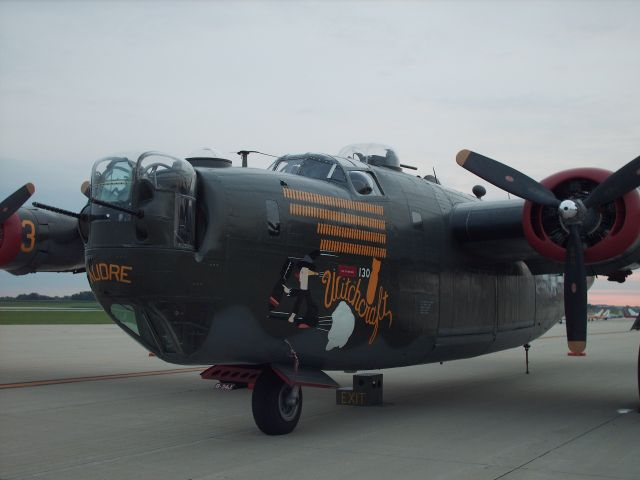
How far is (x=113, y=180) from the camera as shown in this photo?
28.0 feet

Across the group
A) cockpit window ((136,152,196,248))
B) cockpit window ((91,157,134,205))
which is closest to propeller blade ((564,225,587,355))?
cockpit window ((136,152,196,248))

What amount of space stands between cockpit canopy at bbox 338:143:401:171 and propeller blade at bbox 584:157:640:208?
146 inches

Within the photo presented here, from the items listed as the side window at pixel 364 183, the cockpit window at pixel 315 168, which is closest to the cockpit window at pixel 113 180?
the cockpit window at pixel 315 168

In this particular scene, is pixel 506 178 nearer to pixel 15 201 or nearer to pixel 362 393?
pixel 362 393

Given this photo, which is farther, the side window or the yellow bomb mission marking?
the side window

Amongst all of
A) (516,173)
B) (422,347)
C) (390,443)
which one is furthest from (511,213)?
(390,443)

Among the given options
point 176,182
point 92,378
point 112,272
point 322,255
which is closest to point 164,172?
point 176,182

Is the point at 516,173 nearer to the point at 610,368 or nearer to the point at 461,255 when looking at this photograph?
the point at 461,255

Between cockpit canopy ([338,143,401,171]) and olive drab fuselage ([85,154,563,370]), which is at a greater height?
cockpit canopy ([338,143,401,171])

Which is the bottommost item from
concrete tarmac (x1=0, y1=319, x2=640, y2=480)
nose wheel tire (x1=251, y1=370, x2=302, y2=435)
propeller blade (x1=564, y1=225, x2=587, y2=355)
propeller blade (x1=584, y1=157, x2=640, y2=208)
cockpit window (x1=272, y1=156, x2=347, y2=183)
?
concrete tarmac (x1=0, y1=319, x2=640, y2=480)

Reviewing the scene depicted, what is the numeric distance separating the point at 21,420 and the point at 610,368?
17.4 metres

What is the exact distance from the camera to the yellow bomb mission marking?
834cm

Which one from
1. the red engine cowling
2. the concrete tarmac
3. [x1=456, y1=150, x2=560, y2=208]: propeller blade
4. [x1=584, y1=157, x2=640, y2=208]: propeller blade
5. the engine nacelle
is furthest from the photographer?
Answer: the engine nacelle

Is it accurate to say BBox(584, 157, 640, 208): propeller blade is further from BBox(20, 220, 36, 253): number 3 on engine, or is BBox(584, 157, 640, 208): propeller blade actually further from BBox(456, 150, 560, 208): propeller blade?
BBox(20, 220, 36, 253): number 3 on engine
